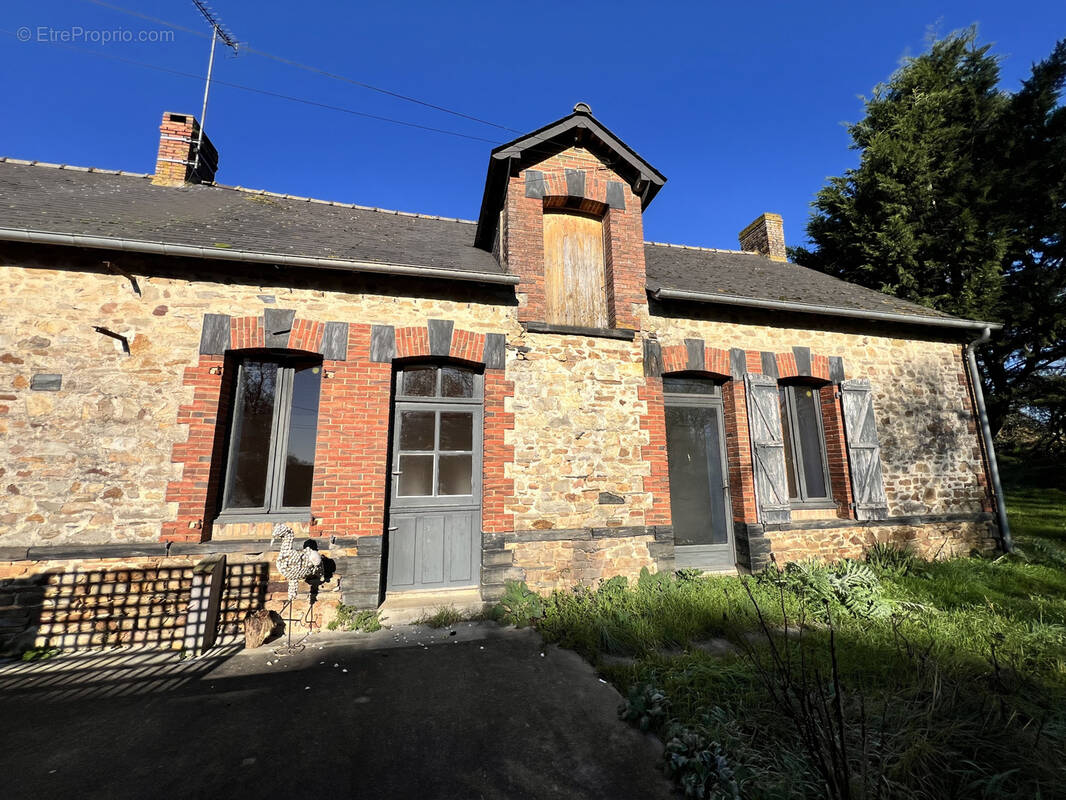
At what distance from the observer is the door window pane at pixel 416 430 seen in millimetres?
5148

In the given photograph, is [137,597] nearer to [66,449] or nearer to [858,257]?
[66,449]

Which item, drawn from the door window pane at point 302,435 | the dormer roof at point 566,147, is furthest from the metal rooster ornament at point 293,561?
the dormer roof at point 566,147

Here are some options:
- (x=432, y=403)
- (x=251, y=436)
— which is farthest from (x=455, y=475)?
(x=251, y=436)

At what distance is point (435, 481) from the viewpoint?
5121 millimetres

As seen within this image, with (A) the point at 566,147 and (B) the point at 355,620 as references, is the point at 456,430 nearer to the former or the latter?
(B) the point at 355,620

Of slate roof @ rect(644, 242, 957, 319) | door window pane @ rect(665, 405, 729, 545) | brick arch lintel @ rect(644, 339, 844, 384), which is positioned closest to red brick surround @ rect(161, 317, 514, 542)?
brick arch lintel @ rect(644, 339, 844, 384)

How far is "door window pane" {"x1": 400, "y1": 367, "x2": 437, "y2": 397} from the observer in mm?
5250

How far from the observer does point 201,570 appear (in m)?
4.01

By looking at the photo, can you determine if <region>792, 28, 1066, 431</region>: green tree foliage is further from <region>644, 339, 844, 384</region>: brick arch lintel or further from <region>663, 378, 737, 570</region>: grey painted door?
<region>663, 378, 737, 570</region>: grey painted door

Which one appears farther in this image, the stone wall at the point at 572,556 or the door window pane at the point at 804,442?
the door window pane at the point at 804,442

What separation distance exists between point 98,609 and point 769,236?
12.4 m

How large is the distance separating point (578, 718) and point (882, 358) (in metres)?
6.97

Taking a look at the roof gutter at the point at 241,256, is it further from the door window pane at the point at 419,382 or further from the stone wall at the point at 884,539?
the stone wall at the point at 884,539

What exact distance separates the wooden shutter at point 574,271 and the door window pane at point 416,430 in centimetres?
196
